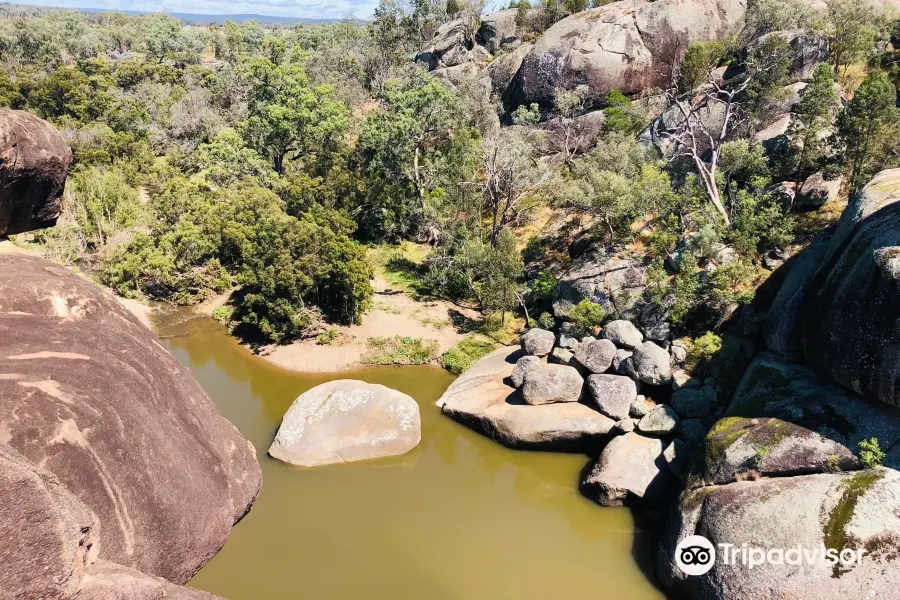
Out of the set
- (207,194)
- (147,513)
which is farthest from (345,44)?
(147,513)

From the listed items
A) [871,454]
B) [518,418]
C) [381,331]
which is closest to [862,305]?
[871,454]

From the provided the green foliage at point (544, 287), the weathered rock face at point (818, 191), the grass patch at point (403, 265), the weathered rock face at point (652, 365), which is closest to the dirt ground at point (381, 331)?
the grass patch at point (403, 265)

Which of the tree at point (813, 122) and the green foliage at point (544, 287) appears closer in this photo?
the tree at point (813, 122)

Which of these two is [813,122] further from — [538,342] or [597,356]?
[538,342]

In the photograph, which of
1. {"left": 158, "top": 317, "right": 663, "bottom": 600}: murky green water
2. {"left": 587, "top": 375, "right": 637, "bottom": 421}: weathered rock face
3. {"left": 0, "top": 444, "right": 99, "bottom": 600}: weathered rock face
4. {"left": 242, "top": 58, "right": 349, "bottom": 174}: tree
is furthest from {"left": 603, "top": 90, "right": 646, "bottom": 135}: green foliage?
{"left": 0, "top": 444, "right": 99, "bottom": 600}: weathered rock face

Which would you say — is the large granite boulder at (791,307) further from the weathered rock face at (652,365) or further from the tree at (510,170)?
the tree at (510,170)

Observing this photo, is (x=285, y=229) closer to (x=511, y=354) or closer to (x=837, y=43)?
(x=511, y=354)
